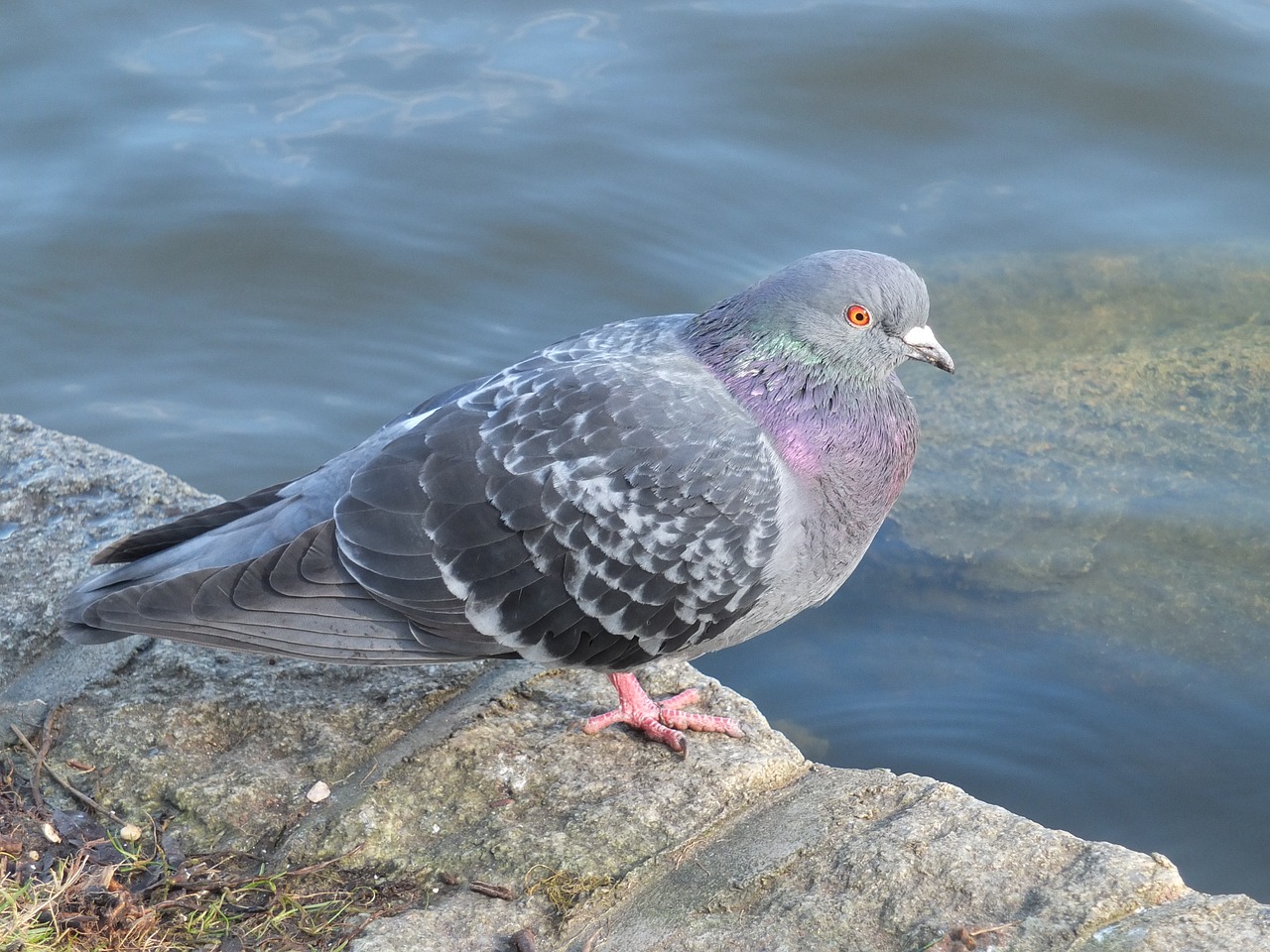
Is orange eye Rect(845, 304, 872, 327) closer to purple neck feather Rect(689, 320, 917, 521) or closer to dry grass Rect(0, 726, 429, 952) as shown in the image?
purple neck feather Rect(689, 320, 917, 521)

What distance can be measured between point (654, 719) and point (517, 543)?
2.88ft

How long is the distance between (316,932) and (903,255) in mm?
6951

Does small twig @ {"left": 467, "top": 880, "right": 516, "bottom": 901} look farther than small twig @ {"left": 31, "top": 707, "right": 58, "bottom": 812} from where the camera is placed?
No

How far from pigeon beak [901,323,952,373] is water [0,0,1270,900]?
227 cm

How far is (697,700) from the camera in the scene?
5293 mm

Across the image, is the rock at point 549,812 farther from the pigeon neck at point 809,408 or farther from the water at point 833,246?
the water at point 833,246

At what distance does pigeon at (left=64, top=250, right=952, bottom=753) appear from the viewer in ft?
15.0

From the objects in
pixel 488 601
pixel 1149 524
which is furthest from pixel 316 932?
pixel 1149 524

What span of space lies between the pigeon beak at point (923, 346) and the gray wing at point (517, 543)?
27.3 inches

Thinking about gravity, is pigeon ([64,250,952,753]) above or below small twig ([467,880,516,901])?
above

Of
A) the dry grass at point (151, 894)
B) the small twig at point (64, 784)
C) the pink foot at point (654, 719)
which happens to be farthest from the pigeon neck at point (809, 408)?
the small twig at point (64, 784)

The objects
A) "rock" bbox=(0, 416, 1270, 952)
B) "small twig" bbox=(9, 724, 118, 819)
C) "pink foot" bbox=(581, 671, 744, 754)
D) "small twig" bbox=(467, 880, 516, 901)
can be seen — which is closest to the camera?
"rock" bbox=(0, 416, 1270, 952)

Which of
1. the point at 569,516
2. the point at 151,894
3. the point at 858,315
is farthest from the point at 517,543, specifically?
the point at 151,894

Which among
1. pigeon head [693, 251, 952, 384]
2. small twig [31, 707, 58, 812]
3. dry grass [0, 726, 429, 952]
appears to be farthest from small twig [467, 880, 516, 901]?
pigeon head [693, 251, 952, 384]
